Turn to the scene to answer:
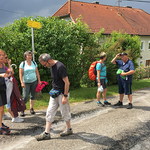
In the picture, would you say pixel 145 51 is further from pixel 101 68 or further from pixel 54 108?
pixel 54 108

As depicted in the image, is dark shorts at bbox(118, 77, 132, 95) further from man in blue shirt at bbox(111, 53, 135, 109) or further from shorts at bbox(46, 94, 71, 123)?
shorts at bbox(46, 94, 71, 123)

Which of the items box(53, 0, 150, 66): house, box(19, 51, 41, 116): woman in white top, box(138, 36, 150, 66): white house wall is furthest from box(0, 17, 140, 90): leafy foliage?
box(138, 36, 150, 66): white house wall

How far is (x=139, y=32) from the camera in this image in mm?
27484

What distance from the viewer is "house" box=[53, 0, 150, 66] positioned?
24438mm

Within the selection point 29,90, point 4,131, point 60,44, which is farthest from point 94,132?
point 60,44

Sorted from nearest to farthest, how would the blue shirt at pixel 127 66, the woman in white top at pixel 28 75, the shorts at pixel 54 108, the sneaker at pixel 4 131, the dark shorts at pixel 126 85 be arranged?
the shorts at pixel 54 108 < the sneaker at pixel 4 131 < the woman in white top at pixel 28 75 < the blue shirt at pixel 127 66 < the dark shorts at pixel 126 85

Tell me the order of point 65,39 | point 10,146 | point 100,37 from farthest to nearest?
point 100,37, point 65,39, point 10,146

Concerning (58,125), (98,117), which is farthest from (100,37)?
(58,125)

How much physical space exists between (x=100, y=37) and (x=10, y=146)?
9.55 m

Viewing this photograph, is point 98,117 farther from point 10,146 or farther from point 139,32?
point 139,32

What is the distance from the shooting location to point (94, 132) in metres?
4.30

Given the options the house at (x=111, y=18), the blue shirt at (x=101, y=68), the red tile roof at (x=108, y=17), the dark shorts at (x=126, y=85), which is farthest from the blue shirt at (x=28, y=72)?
the house at (x=111, y=18)

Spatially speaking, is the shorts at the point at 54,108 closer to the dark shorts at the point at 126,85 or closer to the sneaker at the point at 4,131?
the sneaker at the point at 4,131

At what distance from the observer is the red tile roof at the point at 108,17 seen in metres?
24.4
